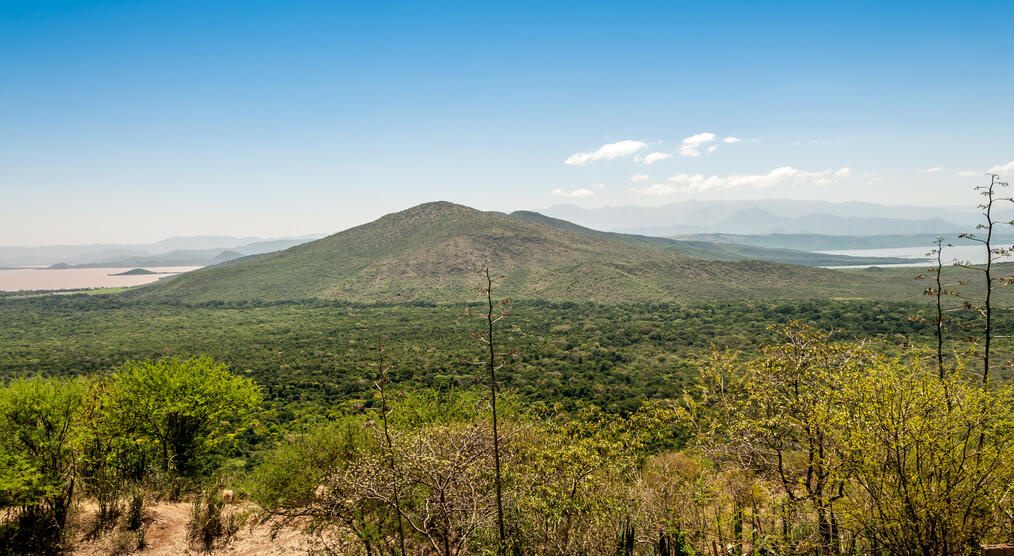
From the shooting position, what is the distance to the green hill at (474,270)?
109m

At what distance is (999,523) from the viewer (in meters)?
6.96

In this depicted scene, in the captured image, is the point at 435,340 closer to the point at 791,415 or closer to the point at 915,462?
the point at 791,415

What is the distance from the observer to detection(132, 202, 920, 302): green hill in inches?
4301

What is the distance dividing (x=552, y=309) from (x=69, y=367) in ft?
266

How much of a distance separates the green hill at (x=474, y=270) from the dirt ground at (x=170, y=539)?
94403 mm

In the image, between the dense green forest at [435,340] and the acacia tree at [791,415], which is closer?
the acacia tree at [791,415]

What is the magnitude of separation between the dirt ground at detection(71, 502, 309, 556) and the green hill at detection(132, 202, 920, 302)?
94403mm

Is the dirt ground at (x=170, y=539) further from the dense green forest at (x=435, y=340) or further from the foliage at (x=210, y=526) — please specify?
the dense green forest at (x=435, y=340)

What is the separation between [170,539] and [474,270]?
404ft

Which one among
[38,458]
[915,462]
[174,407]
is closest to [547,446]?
[915,462]

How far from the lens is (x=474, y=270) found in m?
136

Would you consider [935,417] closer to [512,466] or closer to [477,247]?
[512,466]

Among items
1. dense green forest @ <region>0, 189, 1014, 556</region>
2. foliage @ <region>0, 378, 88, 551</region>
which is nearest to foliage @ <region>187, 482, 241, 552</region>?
dense green forest @ <region>0, 189, 1014, 556</region>

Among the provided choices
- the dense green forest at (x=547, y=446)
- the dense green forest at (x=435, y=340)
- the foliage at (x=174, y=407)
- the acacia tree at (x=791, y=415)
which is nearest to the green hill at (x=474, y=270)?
the dense green forest at (x=435, y=340)
